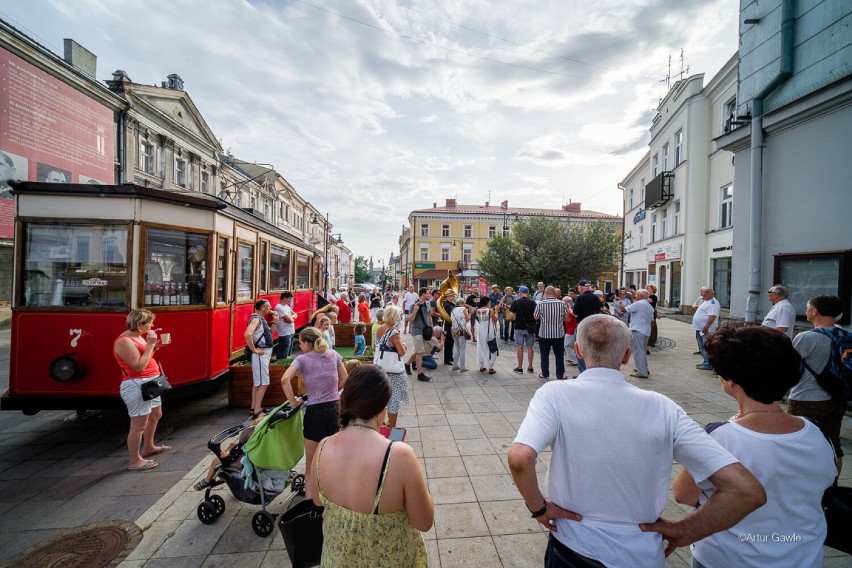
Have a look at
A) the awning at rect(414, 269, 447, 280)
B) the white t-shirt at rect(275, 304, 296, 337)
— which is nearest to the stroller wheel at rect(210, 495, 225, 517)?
the white t-shirt at rect(275, 304, 296, 337)

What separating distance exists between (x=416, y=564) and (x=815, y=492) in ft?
5.64

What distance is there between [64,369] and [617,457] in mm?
6233

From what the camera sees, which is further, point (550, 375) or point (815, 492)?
point (550, 375)

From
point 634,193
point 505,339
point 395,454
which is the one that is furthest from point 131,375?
point 634,193

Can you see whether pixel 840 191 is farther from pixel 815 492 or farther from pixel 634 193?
pixel 634 193

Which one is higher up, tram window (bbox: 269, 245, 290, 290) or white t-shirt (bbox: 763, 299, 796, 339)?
tram window (bbox: 269, 245, 290, 290)

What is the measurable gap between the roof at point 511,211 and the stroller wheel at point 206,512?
4689 cm

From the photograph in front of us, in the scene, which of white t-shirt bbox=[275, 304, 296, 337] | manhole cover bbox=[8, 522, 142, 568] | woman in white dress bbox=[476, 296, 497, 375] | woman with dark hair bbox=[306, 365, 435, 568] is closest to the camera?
woman with dark hair bbox=[306, 365, 435, 568]

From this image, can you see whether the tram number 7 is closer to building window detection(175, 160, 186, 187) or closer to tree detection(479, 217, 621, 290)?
tree detection(479, 217, 621, 290)

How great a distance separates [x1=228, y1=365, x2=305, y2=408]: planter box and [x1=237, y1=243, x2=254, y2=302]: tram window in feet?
4.29

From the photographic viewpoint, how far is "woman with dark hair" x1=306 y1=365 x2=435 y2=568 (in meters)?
1.67

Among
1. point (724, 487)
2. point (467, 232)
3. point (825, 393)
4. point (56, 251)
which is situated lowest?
point (825, 393)

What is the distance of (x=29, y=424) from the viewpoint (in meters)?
5.89

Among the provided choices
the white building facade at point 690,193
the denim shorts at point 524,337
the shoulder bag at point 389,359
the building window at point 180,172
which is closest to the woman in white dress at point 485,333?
the denim shorts at point 524,337
